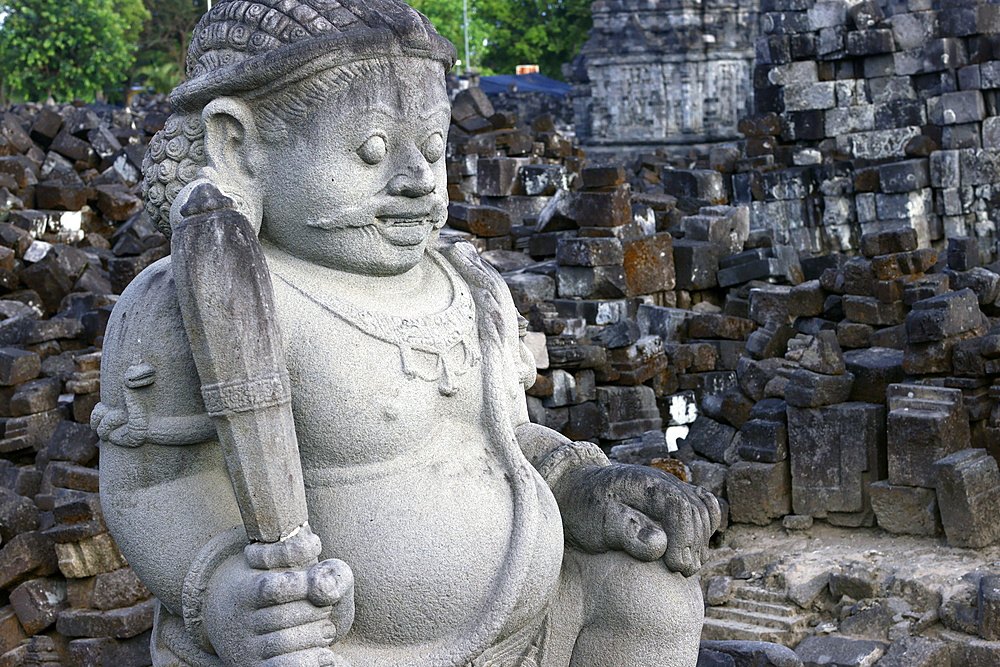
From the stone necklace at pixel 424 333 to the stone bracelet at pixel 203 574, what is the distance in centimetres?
52

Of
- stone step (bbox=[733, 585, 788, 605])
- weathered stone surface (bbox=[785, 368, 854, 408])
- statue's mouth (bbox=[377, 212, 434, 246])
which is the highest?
statue's mouth (bbox=[377, 212, 434, 246])

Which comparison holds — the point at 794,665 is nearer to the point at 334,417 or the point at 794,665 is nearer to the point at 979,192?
the point at 334,417

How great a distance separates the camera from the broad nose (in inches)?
98.9

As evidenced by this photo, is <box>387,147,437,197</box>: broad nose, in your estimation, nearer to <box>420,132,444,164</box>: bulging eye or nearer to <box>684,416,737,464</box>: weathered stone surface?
<box>420,132,444,164</box>: bulging eye

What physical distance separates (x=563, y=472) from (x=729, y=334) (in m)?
5.70

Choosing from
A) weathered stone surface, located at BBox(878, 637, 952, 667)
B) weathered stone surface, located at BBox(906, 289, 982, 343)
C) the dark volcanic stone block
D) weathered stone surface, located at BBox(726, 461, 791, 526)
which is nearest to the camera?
weathered stone surface, located at BBox(878, 637, 952, 667)

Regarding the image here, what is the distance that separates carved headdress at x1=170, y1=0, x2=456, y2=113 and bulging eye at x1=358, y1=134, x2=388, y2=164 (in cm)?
18

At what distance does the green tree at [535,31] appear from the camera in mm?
38844

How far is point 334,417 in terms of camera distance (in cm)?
243

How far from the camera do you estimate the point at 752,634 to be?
4.50 m

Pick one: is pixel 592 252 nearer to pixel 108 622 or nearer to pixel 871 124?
pixel 108 622

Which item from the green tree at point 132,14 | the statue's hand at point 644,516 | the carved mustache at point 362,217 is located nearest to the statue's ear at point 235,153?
the carved mustache at point 362,217

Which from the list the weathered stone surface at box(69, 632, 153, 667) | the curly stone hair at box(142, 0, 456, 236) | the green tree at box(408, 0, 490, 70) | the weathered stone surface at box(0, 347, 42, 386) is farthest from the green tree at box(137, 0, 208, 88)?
the curly stone hair at box(142, 0, 456, 236)

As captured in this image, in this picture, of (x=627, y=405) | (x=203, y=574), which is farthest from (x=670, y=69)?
(x=203, y=574)
